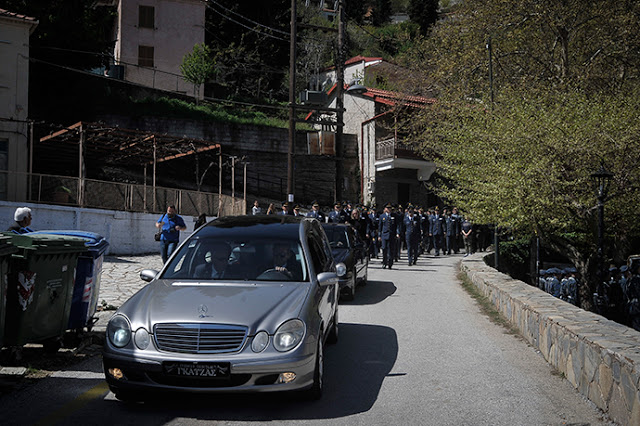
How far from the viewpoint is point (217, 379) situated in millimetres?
4992

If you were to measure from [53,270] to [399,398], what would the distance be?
371 cm

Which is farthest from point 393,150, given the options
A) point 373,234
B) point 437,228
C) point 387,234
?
point 387,234

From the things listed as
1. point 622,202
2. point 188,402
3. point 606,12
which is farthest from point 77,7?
point 188,402

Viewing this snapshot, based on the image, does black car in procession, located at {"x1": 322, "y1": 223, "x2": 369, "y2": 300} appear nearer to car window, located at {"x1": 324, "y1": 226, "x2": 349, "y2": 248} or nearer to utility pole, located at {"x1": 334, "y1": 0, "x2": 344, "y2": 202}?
car window, located at {"x1": 324, "y1": 226, "x2": 349, "y2": 248}

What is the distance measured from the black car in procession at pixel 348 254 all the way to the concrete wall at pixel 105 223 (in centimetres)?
914

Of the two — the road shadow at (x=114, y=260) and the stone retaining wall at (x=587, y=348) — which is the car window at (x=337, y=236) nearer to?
the stone retaining wall at (x=587, y=348)

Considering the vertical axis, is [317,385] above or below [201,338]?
below

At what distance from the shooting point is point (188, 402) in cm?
549

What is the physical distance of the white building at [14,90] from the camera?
851 inches

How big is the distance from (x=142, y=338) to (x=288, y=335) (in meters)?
1.19

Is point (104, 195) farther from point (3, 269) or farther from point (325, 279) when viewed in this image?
point (325, 279)

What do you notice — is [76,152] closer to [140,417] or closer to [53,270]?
[53,270]

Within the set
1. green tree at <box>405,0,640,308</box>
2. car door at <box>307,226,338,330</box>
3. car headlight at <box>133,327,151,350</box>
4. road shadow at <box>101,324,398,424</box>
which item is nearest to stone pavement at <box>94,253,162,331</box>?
car door at <box>307,226,338,330</box>

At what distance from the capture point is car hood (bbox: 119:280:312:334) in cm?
520
